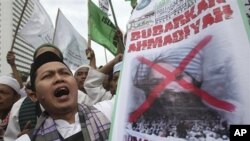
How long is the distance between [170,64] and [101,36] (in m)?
3.75

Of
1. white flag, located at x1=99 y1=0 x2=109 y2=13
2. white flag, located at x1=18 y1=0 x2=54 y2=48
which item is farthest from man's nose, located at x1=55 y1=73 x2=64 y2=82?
white flag, located at x1=18 y1=0 x2=54 y2=48

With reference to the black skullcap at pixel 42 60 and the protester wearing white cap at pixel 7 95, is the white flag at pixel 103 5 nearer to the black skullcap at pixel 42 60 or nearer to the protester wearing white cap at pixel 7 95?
the protester wearing white cap at pixel 7 95

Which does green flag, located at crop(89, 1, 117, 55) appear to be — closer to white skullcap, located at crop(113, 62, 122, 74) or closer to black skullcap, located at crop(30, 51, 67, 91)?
white skullcap, located at crop(113, 62, 122, 74)

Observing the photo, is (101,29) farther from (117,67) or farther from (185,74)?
(185,74)

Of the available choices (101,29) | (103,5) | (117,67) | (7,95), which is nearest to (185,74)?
(117,67)

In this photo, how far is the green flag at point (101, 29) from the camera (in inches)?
205

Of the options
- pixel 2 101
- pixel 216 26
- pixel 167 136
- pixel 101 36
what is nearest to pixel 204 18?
pixel 216 26

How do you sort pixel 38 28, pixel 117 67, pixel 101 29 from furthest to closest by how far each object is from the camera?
1. pixel 38 28
2. pixel 101 29
3. pixel 117 67

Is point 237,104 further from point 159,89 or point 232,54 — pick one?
point 159,89

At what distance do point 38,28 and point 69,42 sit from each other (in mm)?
589

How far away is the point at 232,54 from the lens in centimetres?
133

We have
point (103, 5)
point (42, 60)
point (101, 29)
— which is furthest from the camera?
point (103, 5)

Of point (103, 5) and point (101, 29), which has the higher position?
point (103, 5)

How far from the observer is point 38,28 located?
5.84 metres
